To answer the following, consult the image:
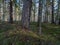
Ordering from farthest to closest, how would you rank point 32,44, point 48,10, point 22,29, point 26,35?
point 48,10 → point 22,29 → point 26,35 → point 32,44

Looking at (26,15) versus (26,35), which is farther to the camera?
(26,15)

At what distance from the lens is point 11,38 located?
Answer: 837 centimetres

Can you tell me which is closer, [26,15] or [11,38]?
[11,38]

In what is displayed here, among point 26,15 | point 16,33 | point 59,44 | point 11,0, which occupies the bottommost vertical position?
point 59,44

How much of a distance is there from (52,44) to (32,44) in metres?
1.08

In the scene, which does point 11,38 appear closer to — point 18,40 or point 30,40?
point 18,40

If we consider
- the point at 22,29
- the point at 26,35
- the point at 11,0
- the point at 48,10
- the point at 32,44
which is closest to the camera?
the point at 32,44

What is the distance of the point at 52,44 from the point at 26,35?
164 centimetres

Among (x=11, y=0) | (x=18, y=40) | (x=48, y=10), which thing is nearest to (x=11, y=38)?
(x=18, y=40)

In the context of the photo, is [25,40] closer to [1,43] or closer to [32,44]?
[32,44]

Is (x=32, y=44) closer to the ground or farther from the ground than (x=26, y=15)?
closer to the ground

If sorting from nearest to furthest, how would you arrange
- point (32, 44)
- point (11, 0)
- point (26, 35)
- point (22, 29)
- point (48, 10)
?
point (32, 44) → point (26, 35) → point (22, 29) → point (11, 0) → point (48, 10)

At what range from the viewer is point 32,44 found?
26.0ft

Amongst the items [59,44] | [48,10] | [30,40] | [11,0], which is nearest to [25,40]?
[30,40]
